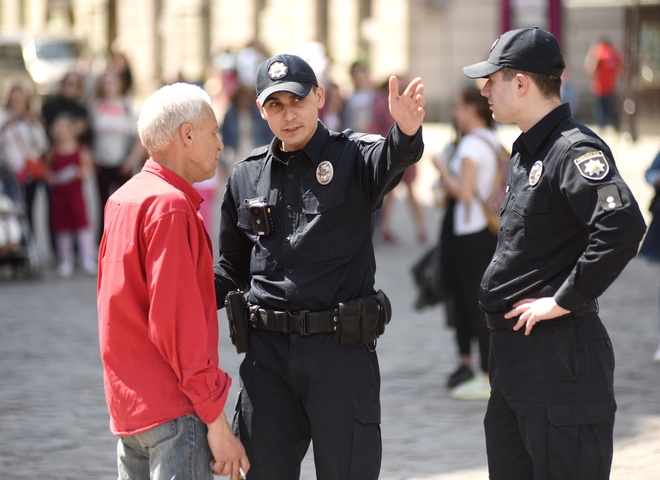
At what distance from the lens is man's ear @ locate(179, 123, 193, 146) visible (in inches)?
128

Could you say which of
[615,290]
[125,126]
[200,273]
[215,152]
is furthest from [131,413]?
[125,126]

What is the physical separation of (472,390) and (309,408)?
3246 millimetres

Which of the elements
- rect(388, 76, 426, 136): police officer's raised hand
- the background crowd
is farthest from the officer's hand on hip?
the background crowd

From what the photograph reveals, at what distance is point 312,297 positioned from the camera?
11.6 ft

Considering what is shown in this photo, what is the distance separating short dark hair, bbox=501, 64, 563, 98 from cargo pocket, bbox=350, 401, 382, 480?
120 cm

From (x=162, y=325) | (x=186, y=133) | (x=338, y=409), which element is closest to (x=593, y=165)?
(x=338, y=409)

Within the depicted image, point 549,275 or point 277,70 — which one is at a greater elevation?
point 277,70

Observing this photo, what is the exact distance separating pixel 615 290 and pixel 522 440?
6.61 meters

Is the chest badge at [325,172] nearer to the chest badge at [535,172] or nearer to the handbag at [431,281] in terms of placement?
the chest badge at [535,172]

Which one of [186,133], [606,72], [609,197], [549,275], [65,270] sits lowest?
[65,270]

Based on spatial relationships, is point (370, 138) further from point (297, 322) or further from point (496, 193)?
point (496, 193)

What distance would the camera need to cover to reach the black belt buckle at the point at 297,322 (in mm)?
3502

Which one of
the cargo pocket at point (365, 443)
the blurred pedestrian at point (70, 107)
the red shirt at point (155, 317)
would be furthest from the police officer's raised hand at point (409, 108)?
the blurred pedestrian at point (70, 107)

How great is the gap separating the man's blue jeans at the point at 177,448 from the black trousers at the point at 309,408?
362 mm
